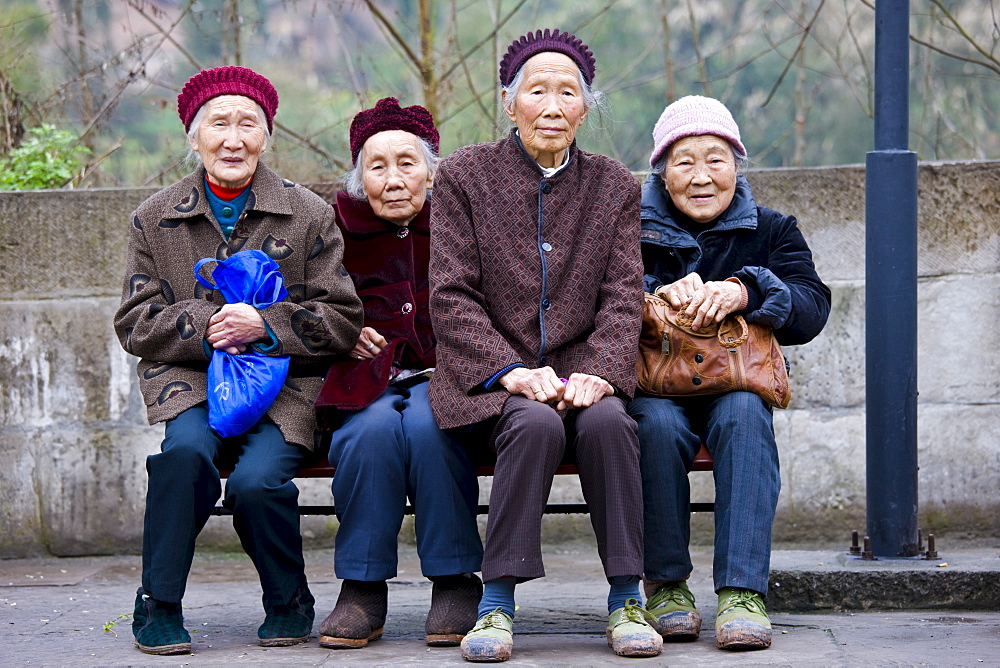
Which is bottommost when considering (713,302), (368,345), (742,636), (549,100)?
(742,636)

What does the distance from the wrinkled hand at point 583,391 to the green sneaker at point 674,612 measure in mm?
600

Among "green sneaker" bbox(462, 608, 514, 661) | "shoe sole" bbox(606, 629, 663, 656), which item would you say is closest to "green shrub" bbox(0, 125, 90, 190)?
"green sneaker" bbox(462, 608, 514, 661)

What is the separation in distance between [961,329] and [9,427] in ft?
13.3

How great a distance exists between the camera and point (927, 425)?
16.6ft

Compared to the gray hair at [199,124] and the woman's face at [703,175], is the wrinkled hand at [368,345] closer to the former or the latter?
the gray hair at [199,124]

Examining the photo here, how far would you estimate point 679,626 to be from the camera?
11.0 feet

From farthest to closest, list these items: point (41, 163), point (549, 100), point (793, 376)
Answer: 1. point (41, 163)
2. point (793, 376)
3. point (549, 100)

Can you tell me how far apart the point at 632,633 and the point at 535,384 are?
73cm

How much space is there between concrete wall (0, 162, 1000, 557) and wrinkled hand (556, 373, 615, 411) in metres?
1.77

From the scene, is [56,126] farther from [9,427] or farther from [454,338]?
[454,338]

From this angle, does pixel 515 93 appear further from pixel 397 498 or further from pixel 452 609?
pixel 452 609

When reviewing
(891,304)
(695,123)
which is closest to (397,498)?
(695,123)

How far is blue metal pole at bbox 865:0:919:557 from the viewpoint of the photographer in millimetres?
4031

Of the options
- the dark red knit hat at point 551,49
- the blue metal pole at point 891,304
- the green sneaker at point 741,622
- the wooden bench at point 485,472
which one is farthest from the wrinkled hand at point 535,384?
the blue metal pole at point 891,304
